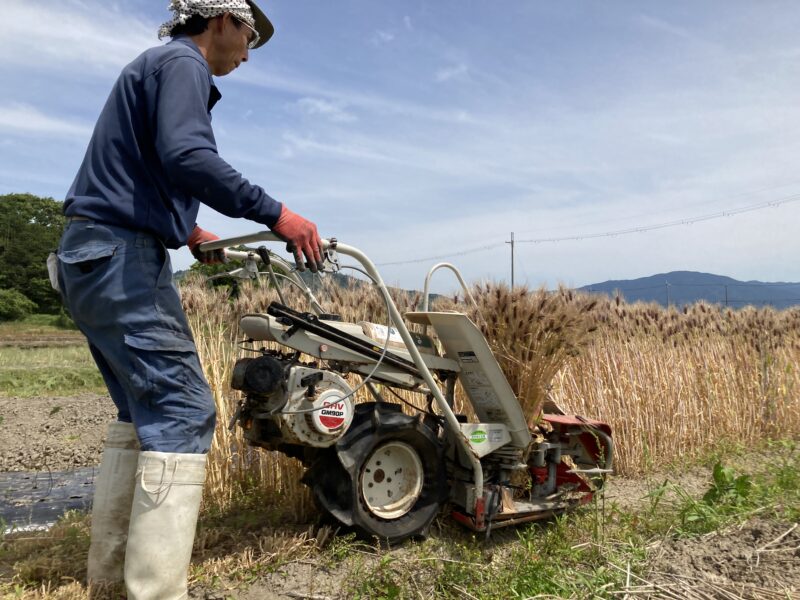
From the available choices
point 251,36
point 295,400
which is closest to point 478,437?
point 295,400

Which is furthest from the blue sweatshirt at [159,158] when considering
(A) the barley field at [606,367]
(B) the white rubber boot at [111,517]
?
(A) the barley field at [606,367]

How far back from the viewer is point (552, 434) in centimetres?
404

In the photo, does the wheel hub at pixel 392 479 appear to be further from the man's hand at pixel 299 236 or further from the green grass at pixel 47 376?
the green grass at pixel 47 376

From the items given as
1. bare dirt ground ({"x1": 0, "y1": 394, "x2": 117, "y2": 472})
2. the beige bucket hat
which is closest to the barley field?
the beige bucket hat

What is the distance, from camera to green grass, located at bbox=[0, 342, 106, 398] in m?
12.1

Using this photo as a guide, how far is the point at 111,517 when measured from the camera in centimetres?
282

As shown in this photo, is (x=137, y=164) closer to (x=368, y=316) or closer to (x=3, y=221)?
(x=368, y=316)

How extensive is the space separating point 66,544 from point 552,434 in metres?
2.67

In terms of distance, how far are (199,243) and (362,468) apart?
4.30 ft

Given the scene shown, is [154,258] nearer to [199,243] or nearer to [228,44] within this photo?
[199,243]

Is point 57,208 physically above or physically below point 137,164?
above

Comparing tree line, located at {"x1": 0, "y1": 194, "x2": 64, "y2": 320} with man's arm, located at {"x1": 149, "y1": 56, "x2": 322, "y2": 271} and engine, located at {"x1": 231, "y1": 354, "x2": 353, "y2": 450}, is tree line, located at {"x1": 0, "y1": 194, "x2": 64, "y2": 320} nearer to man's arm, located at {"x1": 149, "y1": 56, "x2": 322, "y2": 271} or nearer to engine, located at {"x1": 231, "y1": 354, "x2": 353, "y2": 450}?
engine, located at {"x1": 231, "y1": 354, "x2": 353, "y2": 450}

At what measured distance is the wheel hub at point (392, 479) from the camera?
10.9ft

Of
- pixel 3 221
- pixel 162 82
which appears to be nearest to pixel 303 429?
pixel 162 82
